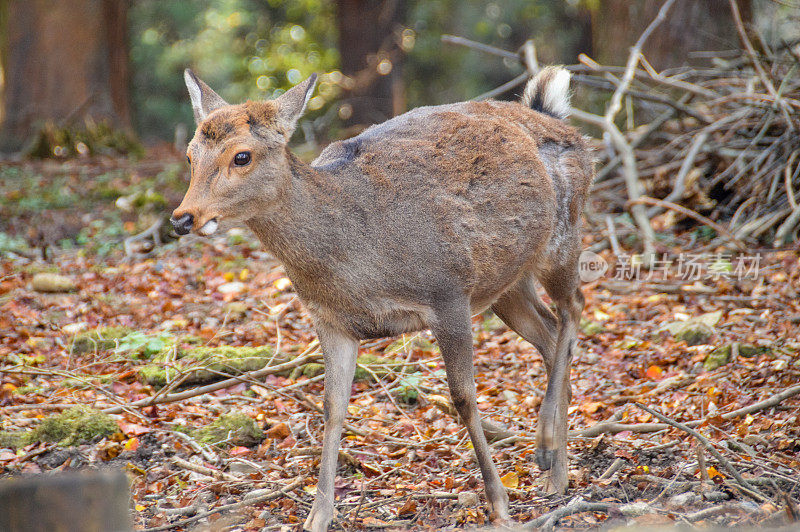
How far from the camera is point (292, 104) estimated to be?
408 centimetres

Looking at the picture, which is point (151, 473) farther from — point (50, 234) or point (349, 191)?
point (50, 234)

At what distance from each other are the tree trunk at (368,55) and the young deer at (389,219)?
10277 mm

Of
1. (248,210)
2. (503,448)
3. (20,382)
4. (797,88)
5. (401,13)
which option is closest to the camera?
(248,210)

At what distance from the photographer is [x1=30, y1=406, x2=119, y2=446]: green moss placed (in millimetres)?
5027

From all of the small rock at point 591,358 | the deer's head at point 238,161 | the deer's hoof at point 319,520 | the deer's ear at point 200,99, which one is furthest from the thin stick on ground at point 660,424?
the deer's ear at point 200,99

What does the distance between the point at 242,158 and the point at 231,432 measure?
2053mm

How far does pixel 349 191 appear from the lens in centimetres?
430

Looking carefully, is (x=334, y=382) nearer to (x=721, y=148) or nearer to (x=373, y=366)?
(x=373, y=366)

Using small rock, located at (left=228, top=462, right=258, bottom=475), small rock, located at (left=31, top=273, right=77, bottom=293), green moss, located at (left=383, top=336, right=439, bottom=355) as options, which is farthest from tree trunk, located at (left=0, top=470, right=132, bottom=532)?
small rock, located at (left=31, top=273, right=77, bottom=293)

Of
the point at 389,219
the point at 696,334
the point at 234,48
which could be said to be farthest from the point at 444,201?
the point at 234,48

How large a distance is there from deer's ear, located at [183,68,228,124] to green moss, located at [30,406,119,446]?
2.07 metres

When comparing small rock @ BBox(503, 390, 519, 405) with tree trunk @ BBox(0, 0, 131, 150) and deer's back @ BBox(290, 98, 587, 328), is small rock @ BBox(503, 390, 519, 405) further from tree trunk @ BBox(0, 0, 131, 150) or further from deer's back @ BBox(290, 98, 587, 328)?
tree trunk @ BBox(0, 0, 131, 150)

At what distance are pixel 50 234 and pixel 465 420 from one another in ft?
22.2

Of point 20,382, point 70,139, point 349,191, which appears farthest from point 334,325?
point 70,139
